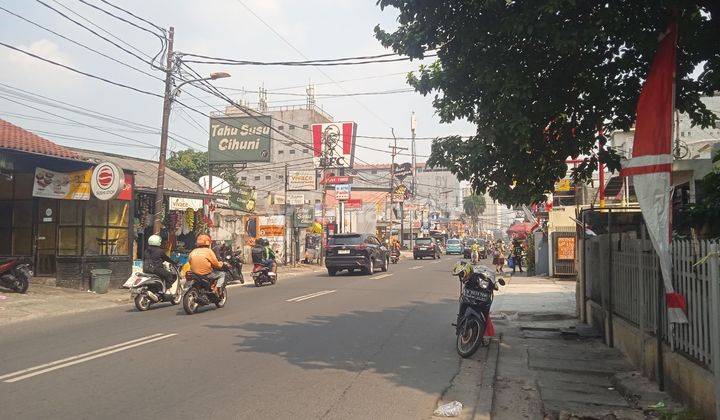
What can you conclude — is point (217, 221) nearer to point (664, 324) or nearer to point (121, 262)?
point (121, 262)

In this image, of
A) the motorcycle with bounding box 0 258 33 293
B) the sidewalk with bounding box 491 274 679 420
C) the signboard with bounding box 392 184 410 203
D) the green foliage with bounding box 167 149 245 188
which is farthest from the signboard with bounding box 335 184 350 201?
the sidewalk with bounding box 491 274 679 420

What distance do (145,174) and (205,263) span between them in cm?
1448

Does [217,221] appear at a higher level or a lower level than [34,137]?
lower

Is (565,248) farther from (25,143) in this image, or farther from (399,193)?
(399,193)

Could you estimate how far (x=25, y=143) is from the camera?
15016 mm

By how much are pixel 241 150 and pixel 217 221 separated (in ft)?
13.8

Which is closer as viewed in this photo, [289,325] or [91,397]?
[91,397]

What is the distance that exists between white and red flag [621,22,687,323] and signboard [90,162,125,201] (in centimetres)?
1417

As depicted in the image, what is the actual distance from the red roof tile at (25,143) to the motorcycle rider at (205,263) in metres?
5.86

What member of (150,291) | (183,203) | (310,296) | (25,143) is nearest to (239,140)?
(183,203)

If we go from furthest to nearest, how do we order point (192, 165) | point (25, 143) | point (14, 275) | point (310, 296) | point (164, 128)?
point (192, 165) → point (164, 128) → point (310, 296) → point (14, 275) → point (25, 143)

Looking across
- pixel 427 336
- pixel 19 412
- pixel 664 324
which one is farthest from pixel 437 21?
pixel 19 412

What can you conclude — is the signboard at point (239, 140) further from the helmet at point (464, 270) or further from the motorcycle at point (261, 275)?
the helmet at point (464, 270)

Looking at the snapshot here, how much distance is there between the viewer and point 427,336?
9742 mm
